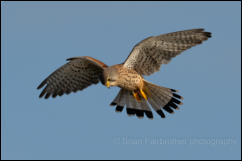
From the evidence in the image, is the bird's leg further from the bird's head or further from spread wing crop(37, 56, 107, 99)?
the bird's head

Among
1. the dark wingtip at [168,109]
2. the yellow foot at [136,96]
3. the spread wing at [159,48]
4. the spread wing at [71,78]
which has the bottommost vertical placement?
the dark wingtip at [168,109]

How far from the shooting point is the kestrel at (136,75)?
9719mm

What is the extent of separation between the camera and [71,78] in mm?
10883

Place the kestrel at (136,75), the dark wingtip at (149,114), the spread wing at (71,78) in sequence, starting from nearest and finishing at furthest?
the kestrel at (136,75), the dark wingtip at (149,114), the spread wing at (71,78)

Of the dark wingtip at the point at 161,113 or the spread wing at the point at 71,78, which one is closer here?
the dark wingtip at the point at 161,113

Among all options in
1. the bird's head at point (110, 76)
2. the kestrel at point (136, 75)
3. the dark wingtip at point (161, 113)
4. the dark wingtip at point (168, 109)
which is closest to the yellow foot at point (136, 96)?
the kestrel at point (136, 75)

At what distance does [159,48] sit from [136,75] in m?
0.75

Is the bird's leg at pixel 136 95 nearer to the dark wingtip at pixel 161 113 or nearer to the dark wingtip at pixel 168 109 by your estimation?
the dark wingtip at pixel 161 113

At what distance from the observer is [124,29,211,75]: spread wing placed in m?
9.72

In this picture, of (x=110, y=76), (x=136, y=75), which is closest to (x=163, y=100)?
(x=136, y=75)

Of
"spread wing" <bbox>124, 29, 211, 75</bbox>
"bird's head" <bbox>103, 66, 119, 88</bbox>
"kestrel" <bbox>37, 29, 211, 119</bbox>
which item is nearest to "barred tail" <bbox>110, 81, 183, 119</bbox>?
"kestrel" <bbox>37, 29, 211, 119</bbox>

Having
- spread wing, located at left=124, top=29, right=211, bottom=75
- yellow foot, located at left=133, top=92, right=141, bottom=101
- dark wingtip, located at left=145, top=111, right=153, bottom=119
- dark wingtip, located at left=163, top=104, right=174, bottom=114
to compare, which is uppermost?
spread wing, located at left=124, top=29, right=211, bottom=75

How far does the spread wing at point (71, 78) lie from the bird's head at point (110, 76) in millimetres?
1098

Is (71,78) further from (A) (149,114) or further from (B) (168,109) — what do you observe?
(B) (168,109)
